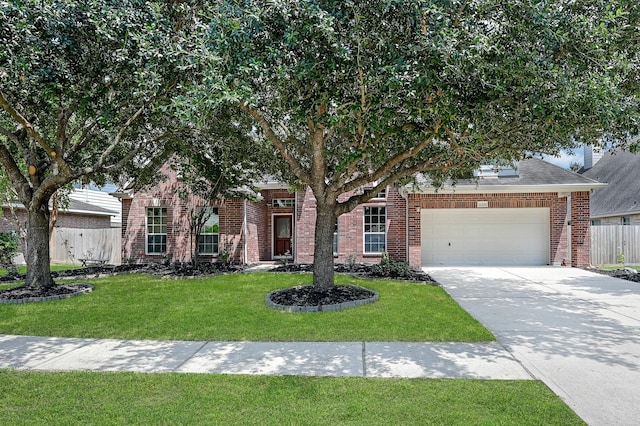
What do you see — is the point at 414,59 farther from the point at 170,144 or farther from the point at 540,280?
the point at 540,280

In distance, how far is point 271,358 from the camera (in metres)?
5.07

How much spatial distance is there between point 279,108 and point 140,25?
9.53ft

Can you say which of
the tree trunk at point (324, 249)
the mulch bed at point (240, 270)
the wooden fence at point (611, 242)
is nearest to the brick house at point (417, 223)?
the mulch bed at point (240, 270)

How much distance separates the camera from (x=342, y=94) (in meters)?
6.74

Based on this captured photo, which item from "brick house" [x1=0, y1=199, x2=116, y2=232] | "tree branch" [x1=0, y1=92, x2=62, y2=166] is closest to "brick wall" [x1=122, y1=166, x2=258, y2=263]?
"brick house" [x1=0, y1=199, x2=116, y2=232]

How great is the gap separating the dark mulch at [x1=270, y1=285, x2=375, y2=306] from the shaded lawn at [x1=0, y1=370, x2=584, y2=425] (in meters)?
3.64

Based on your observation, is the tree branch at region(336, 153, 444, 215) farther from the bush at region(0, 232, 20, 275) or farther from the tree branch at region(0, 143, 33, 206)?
the bush at region(0, 232, 20, 275)

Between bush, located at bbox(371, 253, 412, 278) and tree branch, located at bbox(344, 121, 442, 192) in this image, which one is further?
bush, located at bbox(371, 253, 412, 278)

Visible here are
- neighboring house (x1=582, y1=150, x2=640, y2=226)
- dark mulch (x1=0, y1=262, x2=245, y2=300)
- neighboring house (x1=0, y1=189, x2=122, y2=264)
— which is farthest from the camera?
neighboring house (x1=582, y1=150, x2=640, y2=226)

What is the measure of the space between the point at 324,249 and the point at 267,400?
5.24m

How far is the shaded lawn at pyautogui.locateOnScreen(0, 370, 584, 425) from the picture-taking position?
11.3 ft

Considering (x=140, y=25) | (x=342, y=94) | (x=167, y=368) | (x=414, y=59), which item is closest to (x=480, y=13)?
(x=414, y=59)

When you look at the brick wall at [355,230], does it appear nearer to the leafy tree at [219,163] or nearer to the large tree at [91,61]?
the leafy tree at [219,163]

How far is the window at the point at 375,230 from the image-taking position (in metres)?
15.7
